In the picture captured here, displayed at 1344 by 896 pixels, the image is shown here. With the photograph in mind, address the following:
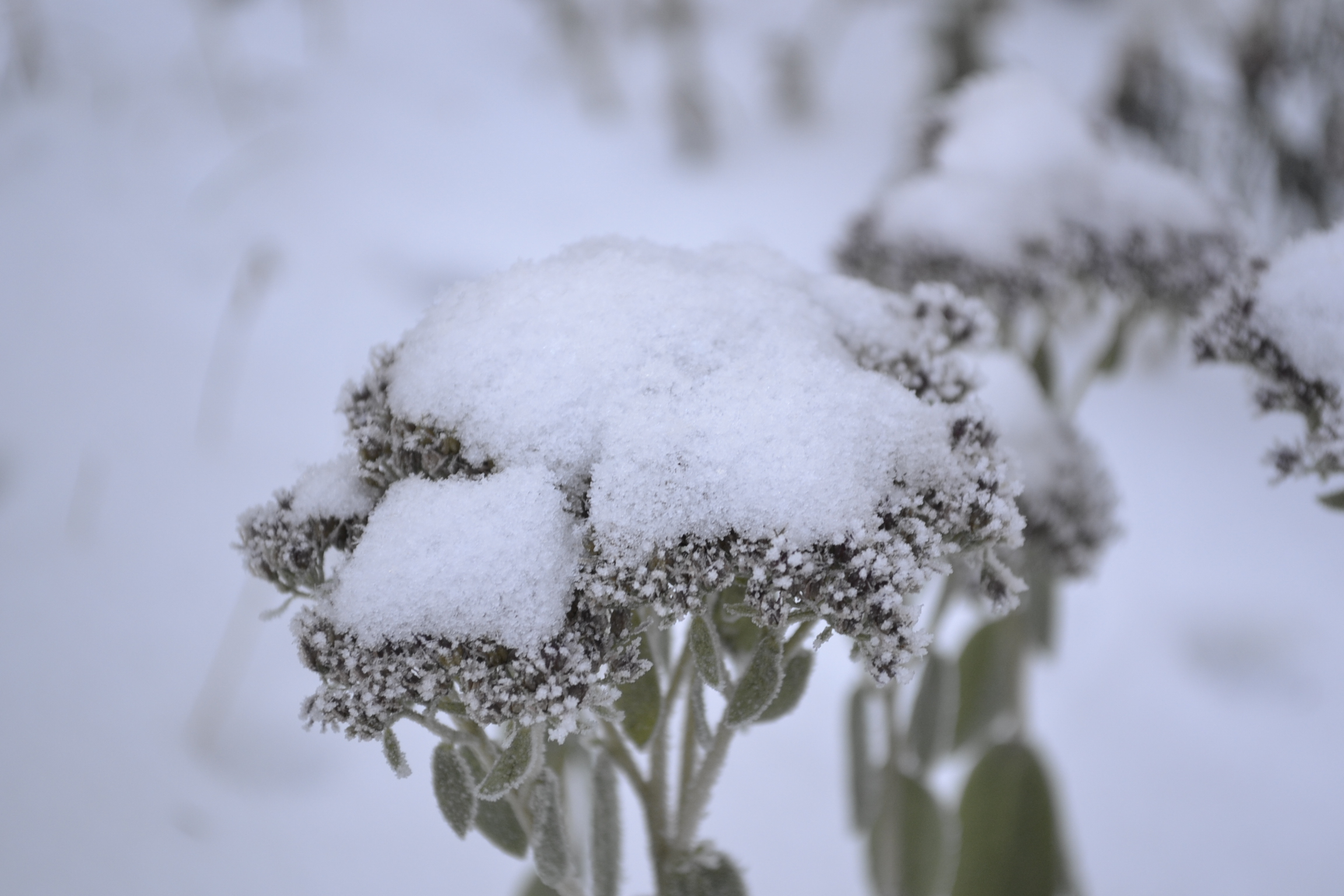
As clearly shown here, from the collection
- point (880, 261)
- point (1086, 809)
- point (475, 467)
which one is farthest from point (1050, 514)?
point (1086, 809)

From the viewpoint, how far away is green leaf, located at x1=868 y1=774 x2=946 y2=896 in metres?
0.86

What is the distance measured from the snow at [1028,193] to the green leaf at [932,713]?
0.41 m

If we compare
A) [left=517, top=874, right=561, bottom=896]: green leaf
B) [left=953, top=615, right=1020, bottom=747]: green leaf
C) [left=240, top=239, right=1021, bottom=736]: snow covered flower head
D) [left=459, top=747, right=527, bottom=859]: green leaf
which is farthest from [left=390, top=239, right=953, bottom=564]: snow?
[left=953, top=615, right=1020, bottom=747]: green leaf

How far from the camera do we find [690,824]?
0.56 metres

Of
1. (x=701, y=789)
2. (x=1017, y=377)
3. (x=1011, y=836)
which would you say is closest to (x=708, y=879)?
(x=701, y=789)

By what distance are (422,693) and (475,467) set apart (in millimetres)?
118

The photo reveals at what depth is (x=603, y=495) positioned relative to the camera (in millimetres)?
430

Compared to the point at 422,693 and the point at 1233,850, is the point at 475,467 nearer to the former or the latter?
A: the point at 422,693

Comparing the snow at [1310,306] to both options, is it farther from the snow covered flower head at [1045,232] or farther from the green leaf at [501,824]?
the green leaf at [501,824]

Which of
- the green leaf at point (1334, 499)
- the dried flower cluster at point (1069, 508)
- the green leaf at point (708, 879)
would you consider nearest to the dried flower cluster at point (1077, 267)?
the dried flower cluster at point (1069, 508)

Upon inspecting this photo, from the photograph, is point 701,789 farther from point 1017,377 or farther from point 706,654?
point 1017,377

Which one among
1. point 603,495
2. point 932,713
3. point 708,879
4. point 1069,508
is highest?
point 1069,508

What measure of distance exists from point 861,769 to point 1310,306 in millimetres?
624

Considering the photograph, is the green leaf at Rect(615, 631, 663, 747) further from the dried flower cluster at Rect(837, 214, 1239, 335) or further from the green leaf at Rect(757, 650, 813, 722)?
the dried flower cluster at Rect(837, 214, 1239, 335)
